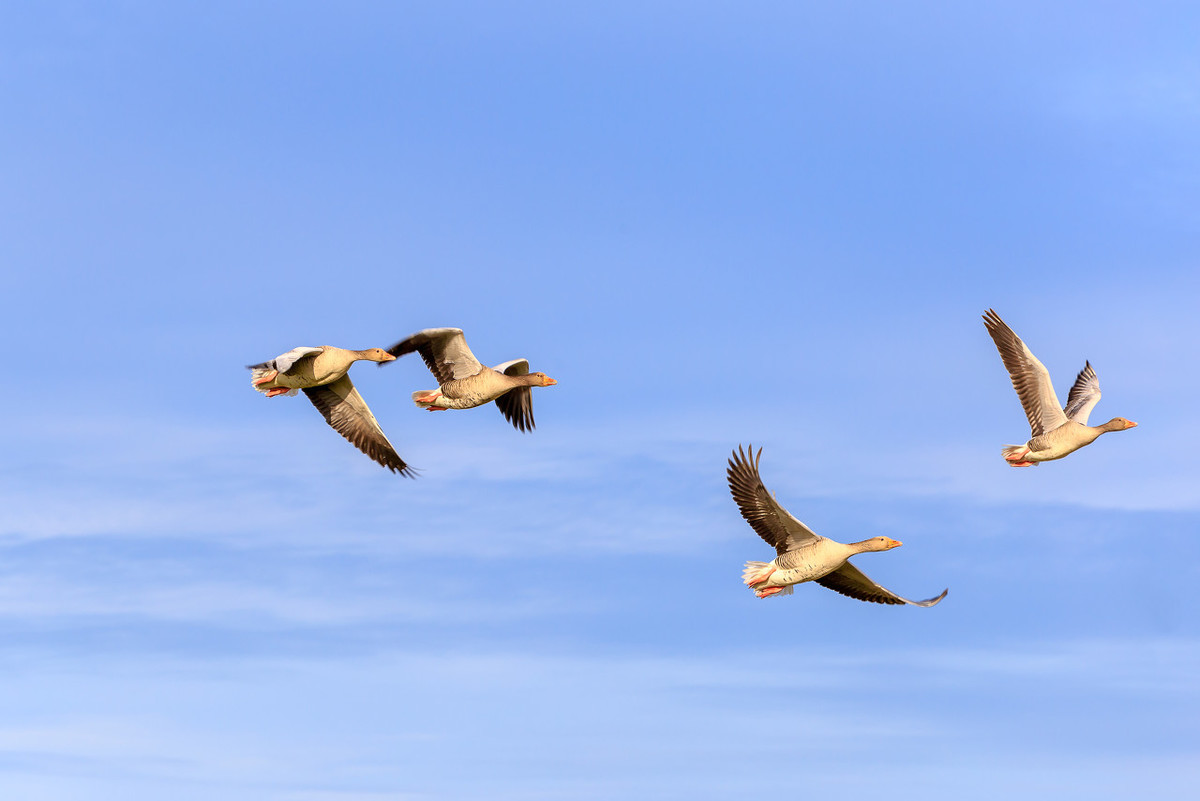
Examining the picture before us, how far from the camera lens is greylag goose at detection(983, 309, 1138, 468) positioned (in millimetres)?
31062

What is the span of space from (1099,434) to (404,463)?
1587cm

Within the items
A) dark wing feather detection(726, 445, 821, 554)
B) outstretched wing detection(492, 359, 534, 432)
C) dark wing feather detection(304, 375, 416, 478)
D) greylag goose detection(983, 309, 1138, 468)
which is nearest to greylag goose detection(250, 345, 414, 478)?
dark wing feather detection(304, 375, 416, 478)

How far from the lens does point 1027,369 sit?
1238 inches

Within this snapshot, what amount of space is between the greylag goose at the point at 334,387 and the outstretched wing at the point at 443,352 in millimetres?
455

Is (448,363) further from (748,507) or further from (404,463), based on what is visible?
(748,507)

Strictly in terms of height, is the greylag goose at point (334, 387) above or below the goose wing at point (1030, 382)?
below

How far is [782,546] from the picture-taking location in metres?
24.8

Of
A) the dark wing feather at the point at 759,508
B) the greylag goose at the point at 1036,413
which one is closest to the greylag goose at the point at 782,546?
the dark wing feather at the point at 759,508

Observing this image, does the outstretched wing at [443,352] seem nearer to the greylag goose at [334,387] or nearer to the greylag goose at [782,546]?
the greylag goose at [334,387]

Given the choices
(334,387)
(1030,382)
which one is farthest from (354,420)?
(1030,382)

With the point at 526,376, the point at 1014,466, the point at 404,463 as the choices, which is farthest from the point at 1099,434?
the point at 404,463

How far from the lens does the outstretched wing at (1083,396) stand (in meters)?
32.3

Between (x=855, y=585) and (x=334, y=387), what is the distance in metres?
11.4

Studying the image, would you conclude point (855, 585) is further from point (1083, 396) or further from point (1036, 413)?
point (1083, 396)
